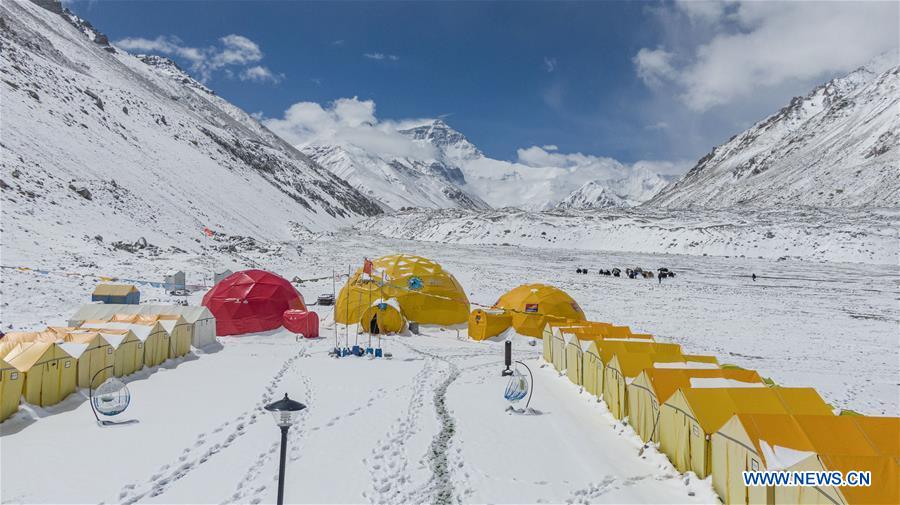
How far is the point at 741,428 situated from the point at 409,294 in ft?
61.2

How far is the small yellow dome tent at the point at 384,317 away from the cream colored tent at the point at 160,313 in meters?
6.66

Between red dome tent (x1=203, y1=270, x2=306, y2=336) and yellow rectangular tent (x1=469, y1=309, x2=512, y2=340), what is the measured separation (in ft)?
28.3

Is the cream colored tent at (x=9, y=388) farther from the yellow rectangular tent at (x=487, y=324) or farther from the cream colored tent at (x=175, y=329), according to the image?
the yellow rectangular tent at (x=487, y=324)

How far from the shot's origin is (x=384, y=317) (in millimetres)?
24203

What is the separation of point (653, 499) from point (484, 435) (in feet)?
12.8

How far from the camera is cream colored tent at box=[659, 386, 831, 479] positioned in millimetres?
9289

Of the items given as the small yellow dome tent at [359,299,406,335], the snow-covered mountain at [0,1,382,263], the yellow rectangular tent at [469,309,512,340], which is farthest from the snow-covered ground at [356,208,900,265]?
the small yellow dome tent at [359,299,406,335]

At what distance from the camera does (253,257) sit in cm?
5072

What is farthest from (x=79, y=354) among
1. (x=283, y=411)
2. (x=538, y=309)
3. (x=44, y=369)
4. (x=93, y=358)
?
(x=538, y=309)

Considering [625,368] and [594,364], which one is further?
[594,364]

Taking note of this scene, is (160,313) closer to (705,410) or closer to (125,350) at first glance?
(125,350)

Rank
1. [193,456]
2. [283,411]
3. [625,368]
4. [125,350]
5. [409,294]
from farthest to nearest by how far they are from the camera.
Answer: [409,294], [125,350], [625,368], [193,456], [283,411]

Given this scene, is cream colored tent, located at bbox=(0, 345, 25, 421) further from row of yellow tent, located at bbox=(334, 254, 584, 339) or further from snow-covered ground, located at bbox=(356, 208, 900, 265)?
snow-covered ground, located at bbox=(356, 208, 900, 265)

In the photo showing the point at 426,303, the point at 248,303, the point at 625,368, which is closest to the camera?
the point at 625,368
